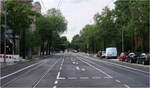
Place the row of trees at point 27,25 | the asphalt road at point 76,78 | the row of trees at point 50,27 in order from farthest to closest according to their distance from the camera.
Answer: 1. the row of trees at point 50,27
2. the row of trees at point 27,25
3. the asphalt road at point 76,78

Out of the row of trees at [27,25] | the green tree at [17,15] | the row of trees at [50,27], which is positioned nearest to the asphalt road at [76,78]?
the row of trees at [27,25]

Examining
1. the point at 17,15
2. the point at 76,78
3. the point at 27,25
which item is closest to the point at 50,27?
the point at 27,25

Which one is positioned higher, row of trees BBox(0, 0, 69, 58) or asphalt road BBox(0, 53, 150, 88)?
row of trees BBox(0, 0, 69, 58)

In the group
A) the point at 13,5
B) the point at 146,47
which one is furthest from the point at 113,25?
the point at 13,5

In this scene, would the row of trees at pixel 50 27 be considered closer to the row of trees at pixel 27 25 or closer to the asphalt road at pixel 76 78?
the row of trees at pixel 27 25

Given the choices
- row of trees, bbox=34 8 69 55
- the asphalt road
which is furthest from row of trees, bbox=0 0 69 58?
the asphalt road

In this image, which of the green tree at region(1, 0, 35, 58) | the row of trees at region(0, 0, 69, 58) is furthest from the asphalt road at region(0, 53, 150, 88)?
the green tree at region(1, 0, 35, 58)

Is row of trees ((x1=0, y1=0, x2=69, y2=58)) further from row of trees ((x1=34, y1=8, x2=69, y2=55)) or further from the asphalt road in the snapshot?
the asphalt road

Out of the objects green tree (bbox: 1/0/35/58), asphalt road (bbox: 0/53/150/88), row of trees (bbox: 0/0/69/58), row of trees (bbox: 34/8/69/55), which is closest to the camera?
asphalt road (bbox: 0/53/150/88)

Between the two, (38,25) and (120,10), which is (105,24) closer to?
(120,10)

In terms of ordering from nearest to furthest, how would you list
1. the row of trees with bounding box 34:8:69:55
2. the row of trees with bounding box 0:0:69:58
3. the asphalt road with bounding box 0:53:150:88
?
the asphalt road with bounding box 0:53:150:88, the row of trees with bounding box 0:0:69:58, the row of trees with bounding box 34:8:69:55

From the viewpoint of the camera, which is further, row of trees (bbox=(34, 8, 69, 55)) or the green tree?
row of trees (bbox=(34, 8, 69, 55))

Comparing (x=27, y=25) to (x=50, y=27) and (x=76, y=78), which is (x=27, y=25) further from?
(x=76, y=78)

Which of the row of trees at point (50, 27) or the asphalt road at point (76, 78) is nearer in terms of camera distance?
the asphalt road at point (76, 78)
